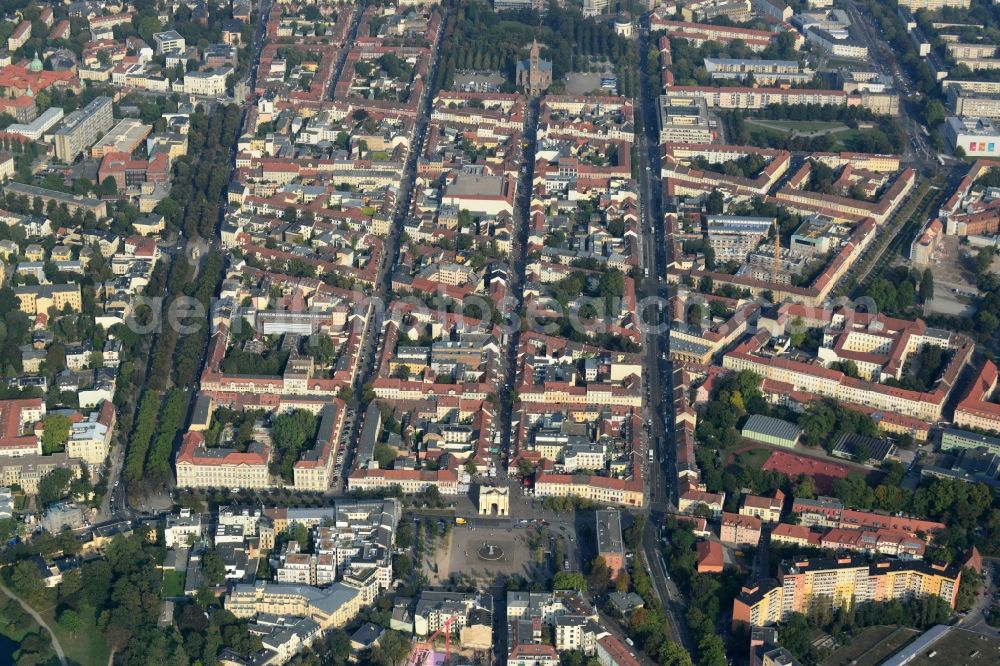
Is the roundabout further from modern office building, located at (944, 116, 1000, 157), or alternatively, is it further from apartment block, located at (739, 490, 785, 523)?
modern office building, located at (944, 116, 1000, 157)

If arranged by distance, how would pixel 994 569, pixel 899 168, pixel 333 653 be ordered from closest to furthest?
pixel 333 653
pixel 994 569
pixel 899 168

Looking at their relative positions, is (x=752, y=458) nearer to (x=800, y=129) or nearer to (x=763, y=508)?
(x=763, y=508)

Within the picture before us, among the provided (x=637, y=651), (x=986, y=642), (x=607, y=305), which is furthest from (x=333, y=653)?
(x=607, y=305)

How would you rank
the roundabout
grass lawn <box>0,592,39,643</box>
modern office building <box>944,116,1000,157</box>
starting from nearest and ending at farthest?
grass lawn <box>0,592,39,643</box>
the roundabout
modern office building <box>944,116,1000,157</box>

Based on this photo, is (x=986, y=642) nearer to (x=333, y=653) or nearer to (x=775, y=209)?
(x=333, y=653)

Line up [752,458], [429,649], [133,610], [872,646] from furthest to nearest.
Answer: [752,458], [133,610], [872,646], [429,649]

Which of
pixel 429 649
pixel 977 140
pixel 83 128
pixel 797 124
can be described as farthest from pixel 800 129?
pixel 429 649

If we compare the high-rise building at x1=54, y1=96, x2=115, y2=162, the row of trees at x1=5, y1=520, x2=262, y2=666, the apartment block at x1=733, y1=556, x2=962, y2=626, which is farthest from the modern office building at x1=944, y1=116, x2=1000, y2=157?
the row of trees at x1=5, y1=520, x2=262, y2=666
